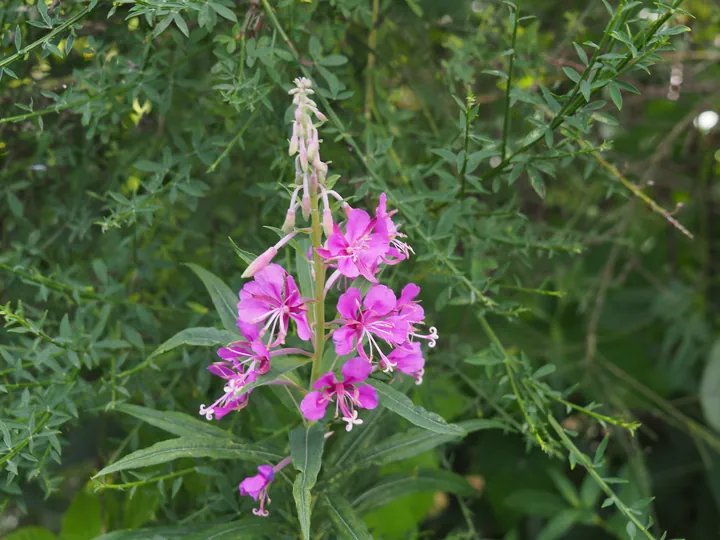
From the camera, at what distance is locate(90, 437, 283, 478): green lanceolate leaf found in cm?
73

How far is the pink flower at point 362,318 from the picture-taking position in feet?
2.33

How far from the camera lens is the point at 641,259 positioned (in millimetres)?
1804

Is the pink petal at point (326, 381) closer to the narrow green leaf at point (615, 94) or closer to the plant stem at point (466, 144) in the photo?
the plant stem at point (466, 144)

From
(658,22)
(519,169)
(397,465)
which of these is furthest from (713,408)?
(658,22)

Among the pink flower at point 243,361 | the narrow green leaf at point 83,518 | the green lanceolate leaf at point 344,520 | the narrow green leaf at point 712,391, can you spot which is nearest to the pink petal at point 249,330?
the pink flower at point 243,361

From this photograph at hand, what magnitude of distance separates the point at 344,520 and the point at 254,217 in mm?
502

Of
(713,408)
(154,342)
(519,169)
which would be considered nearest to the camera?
(519,169)

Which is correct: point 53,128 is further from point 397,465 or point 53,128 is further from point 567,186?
point 567,186

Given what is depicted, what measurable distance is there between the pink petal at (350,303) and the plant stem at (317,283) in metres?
0.03

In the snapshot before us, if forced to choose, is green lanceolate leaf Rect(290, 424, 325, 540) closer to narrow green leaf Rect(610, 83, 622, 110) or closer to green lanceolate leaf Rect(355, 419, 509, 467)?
green lanceolate leaf Rect(355, 419, 509, 467)

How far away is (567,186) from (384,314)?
1076 mm

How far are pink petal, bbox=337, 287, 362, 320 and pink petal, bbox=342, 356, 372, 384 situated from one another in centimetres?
4

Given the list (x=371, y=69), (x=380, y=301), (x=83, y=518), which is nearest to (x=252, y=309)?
(x=380, y=301)

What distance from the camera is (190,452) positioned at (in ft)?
2.49
